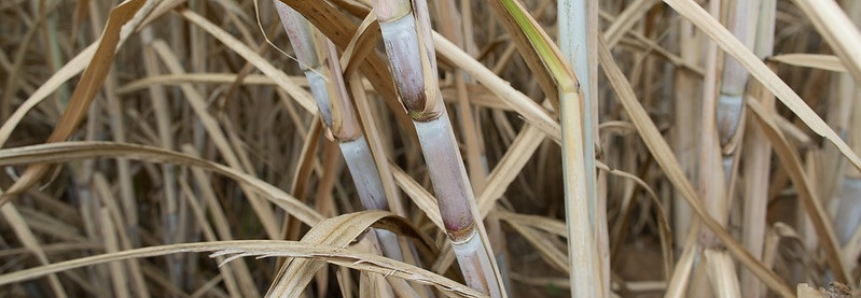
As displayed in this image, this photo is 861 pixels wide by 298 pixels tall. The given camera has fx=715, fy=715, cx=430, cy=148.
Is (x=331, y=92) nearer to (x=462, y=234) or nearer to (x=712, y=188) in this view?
(x=462, y=234)

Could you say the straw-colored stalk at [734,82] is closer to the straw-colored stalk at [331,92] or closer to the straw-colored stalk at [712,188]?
the straw-colored stalk at [712,188]

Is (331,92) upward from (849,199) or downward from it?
upward

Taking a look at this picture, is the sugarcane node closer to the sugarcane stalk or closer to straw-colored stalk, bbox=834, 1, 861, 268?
the sugarcane stalk

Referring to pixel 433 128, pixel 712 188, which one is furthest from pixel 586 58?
pixel 712 188

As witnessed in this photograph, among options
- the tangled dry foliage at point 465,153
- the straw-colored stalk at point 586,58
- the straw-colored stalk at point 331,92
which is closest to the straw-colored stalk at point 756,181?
the tangled dry foliage at point 465,153

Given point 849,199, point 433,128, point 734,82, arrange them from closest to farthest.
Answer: point 433,128
point 734,82
point 849,199

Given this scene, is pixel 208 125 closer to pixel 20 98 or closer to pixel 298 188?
pixel 298 188

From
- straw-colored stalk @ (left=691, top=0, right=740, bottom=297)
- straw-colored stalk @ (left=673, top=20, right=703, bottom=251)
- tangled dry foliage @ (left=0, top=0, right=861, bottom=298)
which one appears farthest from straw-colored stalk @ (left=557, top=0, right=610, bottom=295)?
straw-colored stalk @ (left=673, top=20, right=703, bottom=251)

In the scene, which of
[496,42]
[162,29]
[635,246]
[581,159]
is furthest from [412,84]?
[635,246]
